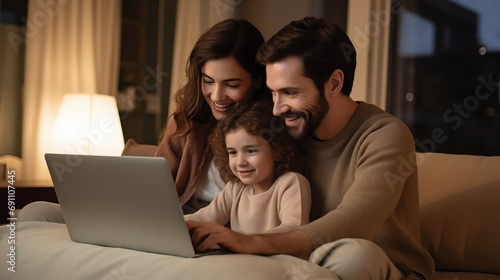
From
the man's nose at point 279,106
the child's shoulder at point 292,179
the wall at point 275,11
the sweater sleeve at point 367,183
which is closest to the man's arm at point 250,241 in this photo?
the sweater sleeve at point 367,183

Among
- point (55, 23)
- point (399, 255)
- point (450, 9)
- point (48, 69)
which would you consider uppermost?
point (450, 9)

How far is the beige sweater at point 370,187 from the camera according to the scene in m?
1.49

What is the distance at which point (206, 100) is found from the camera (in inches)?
79.0

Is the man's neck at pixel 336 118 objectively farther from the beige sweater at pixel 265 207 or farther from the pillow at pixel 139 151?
the pillow at pixel 139 151

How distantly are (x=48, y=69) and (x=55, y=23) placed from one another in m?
0.25

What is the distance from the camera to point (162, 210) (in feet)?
4.20

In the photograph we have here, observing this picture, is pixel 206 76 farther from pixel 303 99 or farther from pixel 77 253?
pixel 77 253

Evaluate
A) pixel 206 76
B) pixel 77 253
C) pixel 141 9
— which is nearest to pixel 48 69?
pixel 141 9

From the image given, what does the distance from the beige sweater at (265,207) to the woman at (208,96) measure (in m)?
0.16

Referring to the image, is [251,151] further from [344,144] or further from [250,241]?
[250,241]

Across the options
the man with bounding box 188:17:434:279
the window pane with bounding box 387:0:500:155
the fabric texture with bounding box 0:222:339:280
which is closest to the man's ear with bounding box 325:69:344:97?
the man with bounding box 188:17:434:279

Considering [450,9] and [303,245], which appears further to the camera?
[450,9]

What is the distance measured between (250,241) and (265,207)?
43 centimetres

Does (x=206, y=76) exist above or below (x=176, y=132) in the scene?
above
